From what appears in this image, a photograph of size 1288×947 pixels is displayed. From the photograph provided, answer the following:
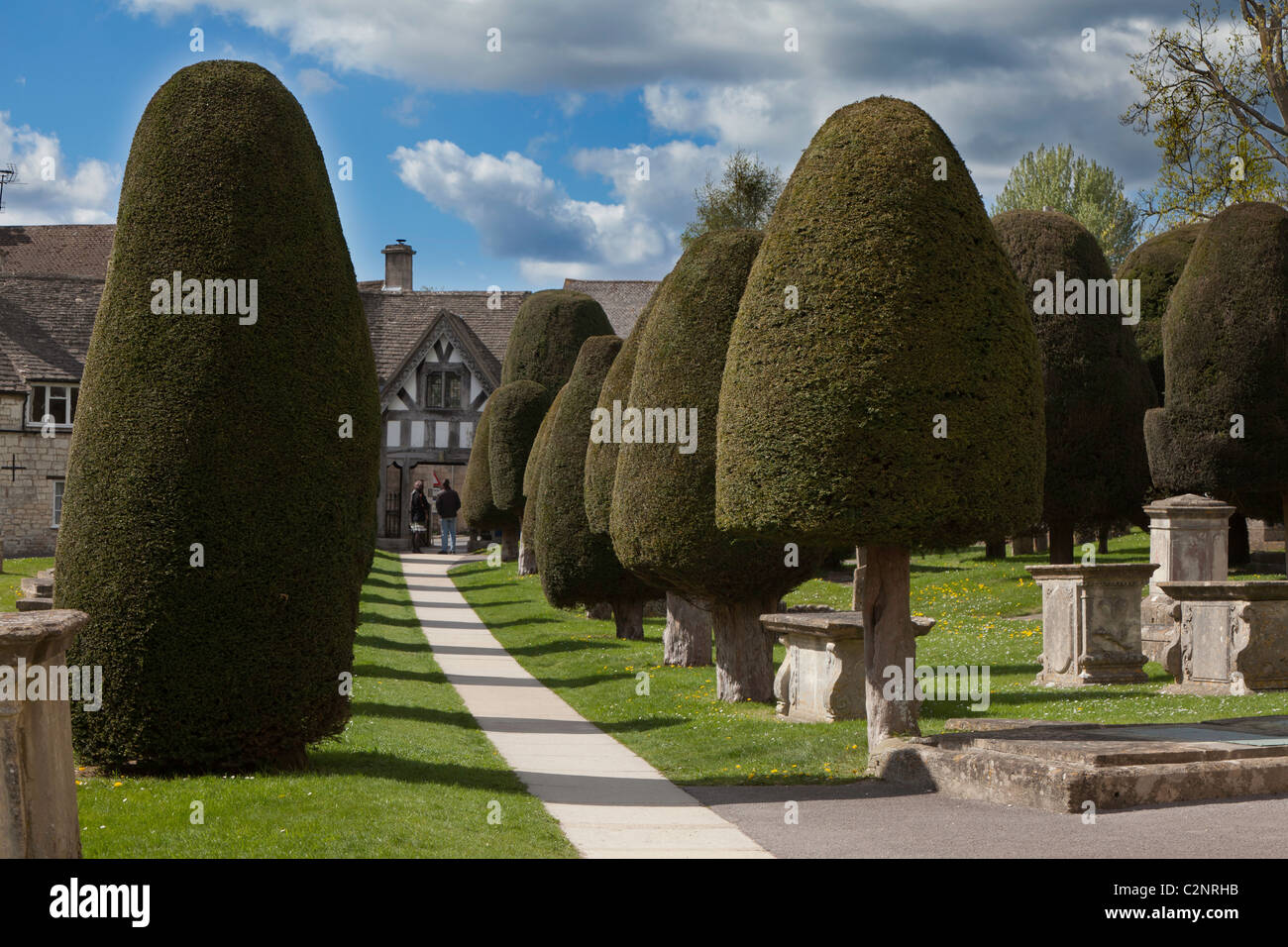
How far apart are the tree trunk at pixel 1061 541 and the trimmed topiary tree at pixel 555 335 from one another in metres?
15.0

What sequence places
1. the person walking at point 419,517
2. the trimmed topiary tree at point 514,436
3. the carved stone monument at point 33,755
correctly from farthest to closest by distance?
the person walking at point 419,517
the trimmed topiary tree at point 514,436
the carved stone monument at point 33,755

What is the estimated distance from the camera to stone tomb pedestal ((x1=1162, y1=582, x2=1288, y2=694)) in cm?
1276

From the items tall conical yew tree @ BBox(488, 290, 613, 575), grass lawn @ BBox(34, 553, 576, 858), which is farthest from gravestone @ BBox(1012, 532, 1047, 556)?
grass lawn @ BBox(34, 553, 576, 858)

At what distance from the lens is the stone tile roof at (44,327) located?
37688mm

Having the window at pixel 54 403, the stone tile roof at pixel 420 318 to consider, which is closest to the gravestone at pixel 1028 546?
the stone tile roof at pixel 420 318

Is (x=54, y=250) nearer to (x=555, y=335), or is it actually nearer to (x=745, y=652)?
(x=555, y=335)

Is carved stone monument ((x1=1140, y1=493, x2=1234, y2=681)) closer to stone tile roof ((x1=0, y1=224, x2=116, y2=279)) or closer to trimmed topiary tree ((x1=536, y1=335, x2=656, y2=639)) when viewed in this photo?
trimmed topiary tree ((x1=536, y1=335, x2=656, y2=639))

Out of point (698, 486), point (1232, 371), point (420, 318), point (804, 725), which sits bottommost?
point (804, 725)

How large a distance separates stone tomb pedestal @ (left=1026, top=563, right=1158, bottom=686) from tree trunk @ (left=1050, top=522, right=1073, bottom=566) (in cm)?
929

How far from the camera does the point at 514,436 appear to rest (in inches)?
1309

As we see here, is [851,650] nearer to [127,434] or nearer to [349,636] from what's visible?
[349,636]

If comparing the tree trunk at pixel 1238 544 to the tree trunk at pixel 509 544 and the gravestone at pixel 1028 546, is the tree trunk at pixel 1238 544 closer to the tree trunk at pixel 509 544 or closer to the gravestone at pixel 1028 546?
the gravestone at pixel 1028 546

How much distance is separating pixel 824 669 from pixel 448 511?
33437mm

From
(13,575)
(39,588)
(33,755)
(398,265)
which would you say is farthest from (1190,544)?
(398,265)
